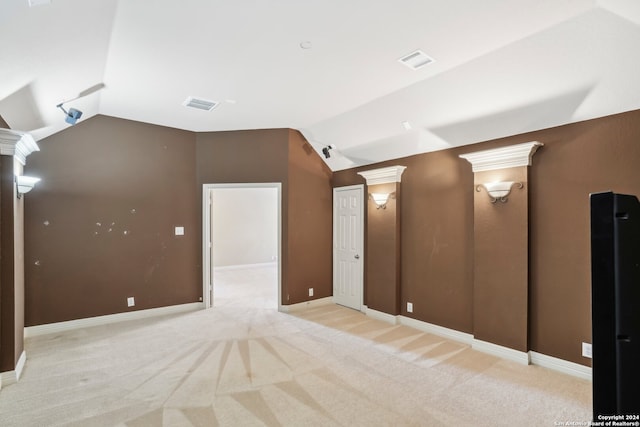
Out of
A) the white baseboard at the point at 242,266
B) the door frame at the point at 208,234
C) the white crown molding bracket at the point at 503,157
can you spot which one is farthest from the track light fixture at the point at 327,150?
the white baseboard at the point at 242,266

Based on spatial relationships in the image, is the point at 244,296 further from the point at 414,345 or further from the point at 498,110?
the point at 498,110

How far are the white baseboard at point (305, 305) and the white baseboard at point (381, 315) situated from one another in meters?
0.79

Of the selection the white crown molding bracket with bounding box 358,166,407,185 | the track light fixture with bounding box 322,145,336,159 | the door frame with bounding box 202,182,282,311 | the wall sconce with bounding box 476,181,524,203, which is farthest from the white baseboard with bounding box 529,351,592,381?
the track light fixture with bounding box 322,145,336,159

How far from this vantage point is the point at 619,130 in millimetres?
2740

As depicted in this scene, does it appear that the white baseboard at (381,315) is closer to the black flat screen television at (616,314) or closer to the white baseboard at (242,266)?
the black flat screen television at (616,314)

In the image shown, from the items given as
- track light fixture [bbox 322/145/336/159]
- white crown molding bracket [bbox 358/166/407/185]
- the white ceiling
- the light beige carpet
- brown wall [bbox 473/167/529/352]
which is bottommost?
the light beige carpet

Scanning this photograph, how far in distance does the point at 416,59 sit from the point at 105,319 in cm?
509

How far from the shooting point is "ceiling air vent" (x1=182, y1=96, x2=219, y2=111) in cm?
385

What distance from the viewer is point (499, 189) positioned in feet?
11.1

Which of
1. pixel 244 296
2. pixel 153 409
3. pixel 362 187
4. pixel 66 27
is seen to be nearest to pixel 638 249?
pixel 153 409

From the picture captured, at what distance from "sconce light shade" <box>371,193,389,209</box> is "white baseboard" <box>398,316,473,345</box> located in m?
1.64

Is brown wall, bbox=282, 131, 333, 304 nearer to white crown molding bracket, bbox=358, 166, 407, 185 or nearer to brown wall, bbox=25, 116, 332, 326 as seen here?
brown wall, bbox=25, 116, 332, 326

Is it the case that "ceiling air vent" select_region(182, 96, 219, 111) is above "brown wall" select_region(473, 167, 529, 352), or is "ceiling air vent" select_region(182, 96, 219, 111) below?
above

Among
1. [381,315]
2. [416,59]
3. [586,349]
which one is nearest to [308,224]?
[381,315]
